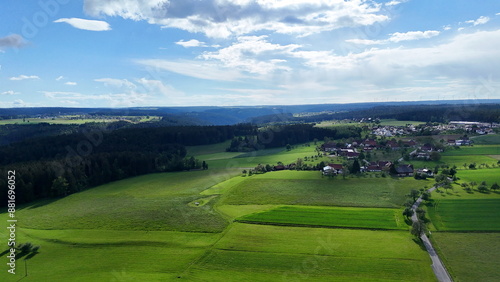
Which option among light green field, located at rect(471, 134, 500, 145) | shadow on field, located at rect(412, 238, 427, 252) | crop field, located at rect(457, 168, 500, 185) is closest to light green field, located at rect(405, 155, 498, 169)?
crop field, located at rect(457, 168, 500, 185)

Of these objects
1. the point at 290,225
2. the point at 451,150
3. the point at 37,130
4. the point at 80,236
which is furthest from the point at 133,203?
the point at 37,130

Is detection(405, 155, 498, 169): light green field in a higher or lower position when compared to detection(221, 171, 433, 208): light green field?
higher

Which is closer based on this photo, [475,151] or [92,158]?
[92,158]

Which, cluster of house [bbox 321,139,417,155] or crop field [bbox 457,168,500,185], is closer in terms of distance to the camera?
crop field [bbox 457,168,500,185]

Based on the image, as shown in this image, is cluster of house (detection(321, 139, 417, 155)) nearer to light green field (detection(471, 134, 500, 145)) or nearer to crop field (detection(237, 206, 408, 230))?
light green field (detection(471, 134, 500, 145))

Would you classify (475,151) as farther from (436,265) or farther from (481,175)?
(436,265)

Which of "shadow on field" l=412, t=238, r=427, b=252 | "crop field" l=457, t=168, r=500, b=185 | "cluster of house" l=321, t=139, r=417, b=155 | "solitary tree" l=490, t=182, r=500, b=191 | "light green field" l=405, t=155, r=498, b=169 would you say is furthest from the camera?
"cluster of house" l=321, t=139, r=417, b=155

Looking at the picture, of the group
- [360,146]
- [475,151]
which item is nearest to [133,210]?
[360,146]
